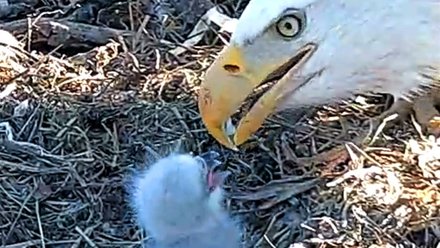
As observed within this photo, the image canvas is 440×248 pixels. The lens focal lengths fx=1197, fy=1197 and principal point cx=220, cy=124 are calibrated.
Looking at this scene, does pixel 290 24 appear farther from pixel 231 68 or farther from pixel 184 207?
pixel 184 207

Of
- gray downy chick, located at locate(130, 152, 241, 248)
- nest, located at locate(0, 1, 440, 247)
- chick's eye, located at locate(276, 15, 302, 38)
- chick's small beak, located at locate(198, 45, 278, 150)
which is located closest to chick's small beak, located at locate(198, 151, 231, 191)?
gray downy chick, located at locate(130, 152, 241, 248)

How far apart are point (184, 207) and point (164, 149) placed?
68cm

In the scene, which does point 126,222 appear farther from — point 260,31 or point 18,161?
point 260,31

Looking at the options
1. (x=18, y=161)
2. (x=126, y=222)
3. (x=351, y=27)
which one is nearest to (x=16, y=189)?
(x=18, y=161)

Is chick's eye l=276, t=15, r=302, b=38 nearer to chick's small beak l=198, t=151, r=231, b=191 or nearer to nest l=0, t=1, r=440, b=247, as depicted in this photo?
chick's small beak l=198, t=151, r=231, b=191

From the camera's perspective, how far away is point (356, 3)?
2.72m

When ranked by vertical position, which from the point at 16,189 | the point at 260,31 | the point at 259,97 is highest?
the point at 260,31

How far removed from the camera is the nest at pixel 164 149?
11.3 feet

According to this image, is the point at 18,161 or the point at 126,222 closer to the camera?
the point at 126,222

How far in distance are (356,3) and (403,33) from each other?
0.15 m

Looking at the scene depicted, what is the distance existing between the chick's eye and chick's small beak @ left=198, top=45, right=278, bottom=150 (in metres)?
0.09

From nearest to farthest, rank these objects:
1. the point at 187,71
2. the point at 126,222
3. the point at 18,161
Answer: the point at 126,222
the point at 18,161
the point at 187,71

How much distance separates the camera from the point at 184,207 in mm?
3064

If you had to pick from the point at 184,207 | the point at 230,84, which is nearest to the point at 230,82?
the point at 230,84
